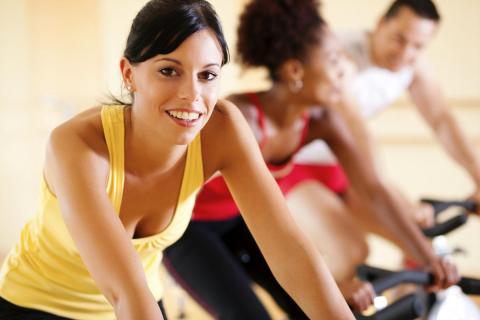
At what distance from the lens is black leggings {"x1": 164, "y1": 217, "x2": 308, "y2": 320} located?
1666 millimetres

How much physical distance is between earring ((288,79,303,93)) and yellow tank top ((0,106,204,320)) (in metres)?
0.72

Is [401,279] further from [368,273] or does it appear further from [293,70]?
[293,70]

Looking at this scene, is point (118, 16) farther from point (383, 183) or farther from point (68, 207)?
point (68, 207)

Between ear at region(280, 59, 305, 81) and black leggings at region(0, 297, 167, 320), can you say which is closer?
black leggings at region(0, 297, 167, 320)

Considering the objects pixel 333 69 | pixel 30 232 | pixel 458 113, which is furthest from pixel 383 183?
pixel 458 113

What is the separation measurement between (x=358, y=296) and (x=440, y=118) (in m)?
1.37

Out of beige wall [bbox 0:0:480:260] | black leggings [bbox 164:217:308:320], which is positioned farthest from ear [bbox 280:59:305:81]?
beige wall [bbox 0:0:480:260]

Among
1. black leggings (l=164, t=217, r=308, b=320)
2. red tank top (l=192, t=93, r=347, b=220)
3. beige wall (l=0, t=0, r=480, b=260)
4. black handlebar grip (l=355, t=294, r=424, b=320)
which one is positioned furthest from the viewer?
beige wall (l=0, t=0, r=480, b=260)

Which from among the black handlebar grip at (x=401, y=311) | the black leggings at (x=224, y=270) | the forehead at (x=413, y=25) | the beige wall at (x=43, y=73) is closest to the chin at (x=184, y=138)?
the black handlebar grip at (x=401, y=311)

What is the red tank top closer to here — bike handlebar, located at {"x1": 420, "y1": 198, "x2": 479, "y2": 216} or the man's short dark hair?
bike handlebar, located at {"x1": 420, "y1": 198, "x2": 479, "y2": 216}

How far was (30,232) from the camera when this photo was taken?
1284 mm

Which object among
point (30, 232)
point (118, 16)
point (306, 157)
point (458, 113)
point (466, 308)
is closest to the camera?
point (30, 232)

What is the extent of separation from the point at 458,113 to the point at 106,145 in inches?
123

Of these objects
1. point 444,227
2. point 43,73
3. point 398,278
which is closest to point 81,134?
point 398,278
